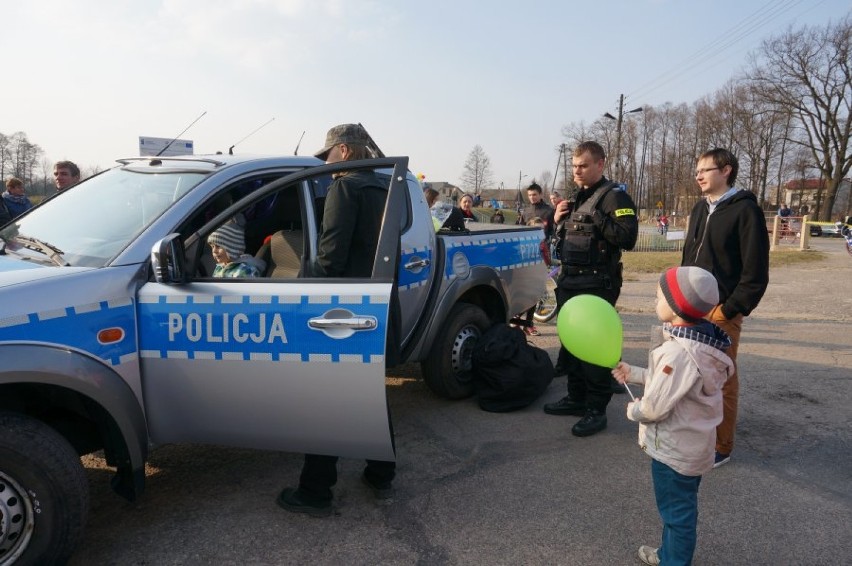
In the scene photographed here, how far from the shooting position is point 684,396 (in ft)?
7.75

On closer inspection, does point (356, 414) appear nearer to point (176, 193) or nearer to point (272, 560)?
point (272, 560)

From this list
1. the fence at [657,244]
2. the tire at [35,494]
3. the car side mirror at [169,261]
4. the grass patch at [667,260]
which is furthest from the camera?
the fence at [657,244]

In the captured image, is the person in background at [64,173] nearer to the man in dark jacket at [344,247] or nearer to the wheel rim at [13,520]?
the man in dark jacket at [344,247]

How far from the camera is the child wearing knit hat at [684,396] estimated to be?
7.70 ft

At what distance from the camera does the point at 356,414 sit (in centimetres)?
268

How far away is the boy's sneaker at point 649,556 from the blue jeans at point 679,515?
0.20 metres

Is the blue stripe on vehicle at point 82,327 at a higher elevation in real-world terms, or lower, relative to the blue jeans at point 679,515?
higher

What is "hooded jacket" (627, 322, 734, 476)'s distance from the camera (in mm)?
2336

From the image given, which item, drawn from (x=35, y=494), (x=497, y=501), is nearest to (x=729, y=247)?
(x=497, y=501)

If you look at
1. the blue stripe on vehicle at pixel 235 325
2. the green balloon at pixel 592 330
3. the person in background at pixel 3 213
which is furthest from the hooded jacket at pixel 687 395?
the person in background at pixel 3 213

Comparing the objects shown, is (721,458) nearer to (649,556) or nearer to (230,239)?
(649,556)

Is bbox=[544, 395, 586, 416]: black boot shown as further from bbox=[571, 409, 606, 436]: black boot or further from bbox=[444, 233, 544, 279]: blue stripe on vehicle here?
bbox=[444, 233, 544, 279]: blue stripe on vehicle

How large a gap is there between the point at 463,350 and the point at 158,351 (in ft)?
8.44

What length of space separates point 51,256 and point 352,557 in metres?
2.00
